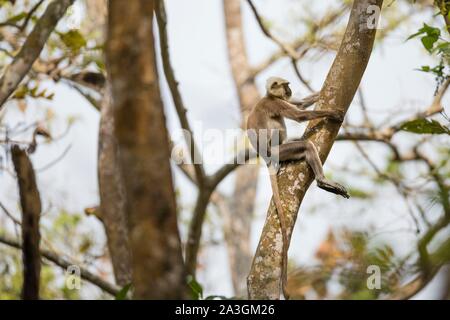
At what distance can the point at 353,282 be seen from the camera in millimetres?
3561

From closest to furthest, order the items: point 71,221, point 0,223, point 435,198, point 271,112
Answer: point 435,198 → point 271,112 → point 71,221 → point 0,223

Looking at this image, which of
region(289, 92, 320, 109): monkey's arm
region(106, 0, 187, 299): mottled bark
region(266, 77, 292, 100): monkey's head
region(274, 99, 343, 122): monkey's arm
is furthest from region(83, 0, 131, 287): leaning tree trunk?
region(106, 0, 187, 299): mottled bark

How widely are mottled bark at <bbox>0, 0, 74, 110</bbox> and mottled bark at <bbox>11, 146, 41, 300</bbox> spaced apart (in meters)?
1.79

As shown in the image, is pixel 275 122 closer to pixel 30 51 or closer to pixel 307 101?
pixel 307 101

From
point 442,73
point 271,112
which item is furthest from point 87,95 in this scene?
point 442,73

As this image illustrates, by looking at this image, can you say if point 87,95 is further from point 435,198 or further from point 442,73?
point 435,198

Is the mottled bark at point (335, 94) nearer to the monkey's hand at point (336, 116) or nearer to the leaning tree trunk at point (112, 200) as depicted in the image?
the monkey's hand at point (336, 116)

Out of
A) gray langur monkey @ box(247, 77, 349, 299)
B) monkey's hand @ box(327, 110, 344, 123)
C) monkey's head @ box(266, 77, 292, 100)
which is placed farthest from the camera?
monkey's head @ box(266, 77, 292, 100)

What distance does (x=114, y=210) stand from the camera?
20.0ft

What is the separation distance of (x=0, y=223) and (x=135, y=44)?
→ 9.99 m

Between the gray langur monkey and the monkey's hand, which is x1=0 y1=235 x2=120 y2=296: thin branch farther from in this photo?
the monkey's hand

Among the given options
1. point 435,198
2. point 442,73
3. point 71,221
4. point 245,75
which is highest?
point 245,75

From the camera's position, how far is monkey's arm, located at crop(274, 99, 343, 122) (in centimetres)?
373

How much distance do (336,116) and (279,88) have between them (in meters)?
1.67
